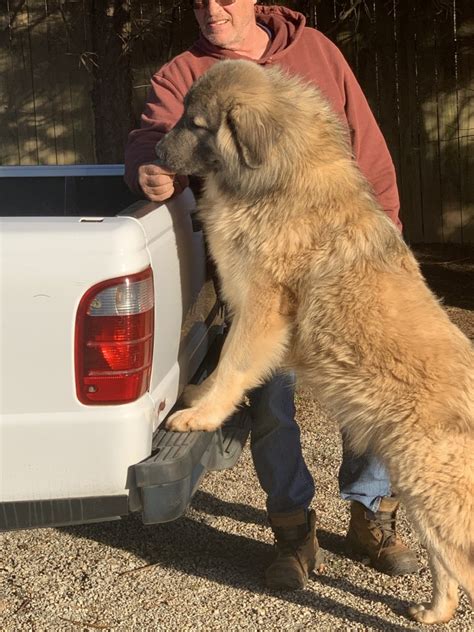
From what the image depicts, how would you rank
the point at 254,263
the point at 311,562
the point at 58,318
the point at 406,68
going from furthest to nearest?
the point at 406,68, the point at 311,562, the point at 254,263, the point at 58,318

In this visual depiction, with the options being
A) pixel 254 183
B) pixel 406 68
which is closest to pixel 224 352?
pixel 254 183

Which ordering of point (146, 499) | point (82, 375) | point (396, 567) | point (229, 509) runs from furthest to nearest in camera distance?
point (229, 509)
point (396, 567)
point (146, 499)
point (82, 375)

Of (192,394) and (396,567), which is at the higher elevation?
(192,394)

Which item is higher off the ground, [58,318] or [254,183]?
[254,183]

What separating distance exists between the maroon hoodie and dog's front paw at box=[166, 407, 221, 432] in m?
Result: 1.34

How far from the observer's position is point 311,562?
4.15 meters

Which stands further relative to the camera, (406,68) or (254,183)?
(406,68)

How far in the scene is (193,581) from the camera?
4.12m

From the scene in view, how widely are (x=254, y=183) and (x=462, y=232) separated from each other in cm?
788

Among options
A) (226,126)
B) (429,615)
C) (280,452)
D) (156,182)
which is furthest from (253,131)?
(429,615)

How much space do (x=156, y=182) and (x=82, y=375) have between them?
108 cm

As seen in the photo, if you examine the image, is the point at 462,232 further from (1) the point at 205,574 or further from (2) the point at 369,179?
(1) the point at 205,574

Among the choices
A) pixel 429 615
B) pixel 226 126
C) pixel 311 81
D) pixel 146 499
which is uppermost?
pixel 311 81

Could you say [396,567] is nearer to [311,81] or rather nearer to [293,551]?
[293,551]
